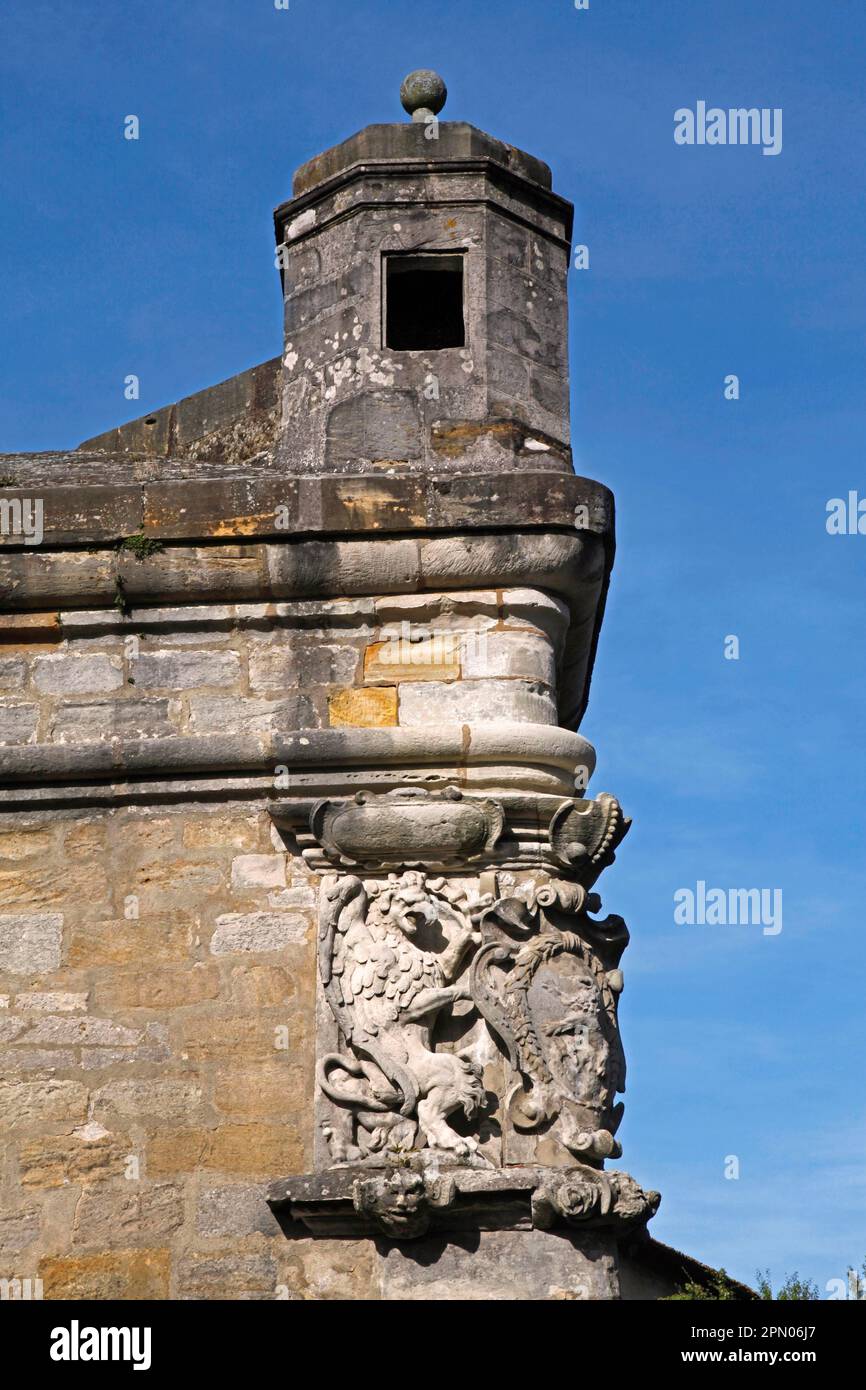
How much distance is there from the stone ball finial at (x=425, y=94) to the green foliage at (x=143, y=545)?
69.2 inches

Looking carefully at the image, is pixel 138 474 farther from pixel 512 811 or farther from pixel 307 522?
pixel 512 811

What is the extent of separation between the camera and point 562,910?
6.28m

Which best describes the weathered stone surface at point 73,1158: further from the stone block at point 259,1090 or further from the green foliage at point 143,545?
the green foliage at point 143,545

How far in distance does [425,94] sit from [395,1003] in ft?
10.2

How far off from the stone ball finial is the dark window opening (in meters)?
0.53

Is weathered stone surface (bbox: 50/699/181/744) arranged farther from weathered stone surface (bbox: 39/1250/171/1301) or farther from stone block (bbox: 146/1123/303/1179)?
weathered stone surface (bbox: 39/1250/171/1301)

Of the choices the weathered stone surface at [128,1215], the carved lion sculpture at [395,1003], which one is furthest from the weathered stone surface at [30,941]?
the carved lion sculpture at [395,1003]

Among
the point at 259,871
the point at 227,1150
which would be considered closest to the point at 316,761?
the point at 259,871

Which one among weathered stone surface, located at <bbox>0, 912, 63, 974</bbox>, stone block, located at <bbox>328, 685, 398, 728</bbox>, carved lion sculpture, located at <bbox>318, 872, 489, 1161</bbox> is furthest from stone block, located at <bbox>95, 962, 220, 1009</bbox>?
stone block, located at <bbox>328, 685, 398, 728</bbox>

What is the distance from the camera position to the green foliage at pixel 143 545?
6.72 m

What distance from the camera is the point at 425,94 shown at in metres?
7.30
